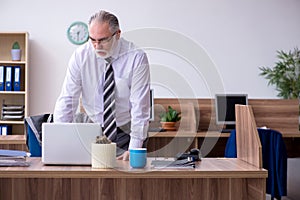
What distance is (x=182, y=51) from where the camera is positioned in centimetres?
613

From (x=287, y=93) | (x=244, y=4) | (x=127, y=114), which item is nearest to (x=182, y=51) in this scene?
(x=244, y=4)

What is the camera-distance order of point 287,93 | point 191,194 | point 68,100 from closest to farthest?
point 191,194 < point 68,100 < point 287,93

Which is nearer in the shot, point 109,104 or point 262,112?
point 109,104

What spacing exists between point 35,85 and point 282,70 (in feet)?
9.25

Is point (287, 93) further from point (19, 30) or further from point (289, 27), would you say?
point (19, 30)

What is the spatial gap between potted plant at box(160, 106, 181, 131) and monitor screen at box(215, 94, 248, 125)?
0.47 metres

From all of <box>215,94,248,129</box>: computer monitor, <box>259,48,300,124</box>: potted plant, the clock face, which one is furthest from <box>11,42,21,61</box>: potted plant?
<box>259,48,300,124</box>: potted plant

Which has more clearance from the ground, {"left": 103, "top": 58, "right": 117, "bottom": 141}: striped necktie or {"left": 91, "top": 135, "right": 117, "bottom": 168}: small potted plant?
{"left": 103, "top": 58, "right": 117, "bottom": 141}: striped necktie

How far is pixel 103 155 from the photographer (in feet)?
7.89

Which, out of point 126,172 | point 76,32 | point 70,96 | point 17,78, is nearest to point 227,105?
point 76,32

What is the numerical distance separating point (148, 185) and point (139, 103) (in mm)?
457

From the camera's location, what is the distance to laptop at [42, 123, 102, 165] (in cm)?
245

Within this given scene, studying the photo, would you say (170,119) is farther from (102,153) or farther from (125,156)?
(102,153)

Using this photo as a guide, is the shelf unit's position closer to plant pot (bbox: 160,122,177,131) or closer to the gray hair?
plant pot (bbox: 160,122,177,131)
